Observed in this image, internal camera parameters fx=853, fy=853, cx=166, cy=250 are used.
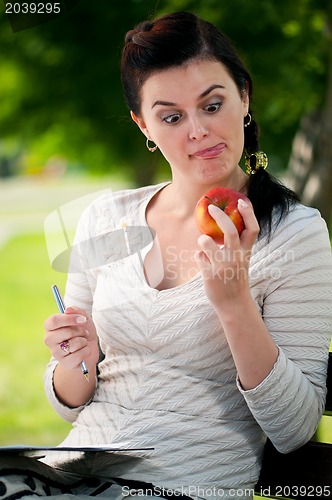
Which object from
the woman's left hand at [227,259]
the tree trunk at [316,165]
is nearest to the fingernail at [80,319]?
the woman's left hand at [227,259]

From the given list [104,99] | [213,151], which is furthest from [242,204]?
[104,99]

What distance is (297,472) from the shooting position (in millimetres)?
2256

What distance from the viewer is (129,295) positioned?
2.31 metres

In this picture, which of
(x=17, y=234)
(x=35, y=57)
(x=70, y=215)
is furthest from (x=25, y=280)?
(x=70, y=215)

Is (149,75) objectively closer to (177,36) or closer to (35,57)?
(177,36)

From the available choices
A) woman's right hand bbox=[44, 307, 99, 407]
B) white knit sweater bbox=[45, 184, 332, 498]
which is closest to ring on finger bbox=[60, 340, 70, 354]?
woman's right hand bbox=[44, 307, 99, 407]

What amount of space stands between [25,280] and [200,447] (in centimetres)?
1223

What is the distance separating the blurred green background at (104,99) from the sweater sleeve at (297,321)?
24.6 inches

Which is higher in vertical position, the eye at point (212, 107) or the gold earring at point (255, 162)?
the eye at point (212, 107)

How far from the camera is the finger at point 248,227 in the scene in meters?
1.96

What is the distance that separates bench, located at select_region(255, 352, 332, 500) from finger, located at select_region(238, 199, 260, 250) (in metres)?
0.58

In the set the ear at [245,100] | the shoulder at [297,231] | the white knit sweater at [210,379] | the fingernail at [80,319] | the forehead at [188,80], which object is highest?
the forehead at [188,80]

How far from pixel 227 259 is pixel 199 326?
1.03 feet

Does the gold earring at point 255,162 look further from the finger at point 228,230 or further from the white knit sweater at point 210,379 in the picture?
the finger at point 228,230
